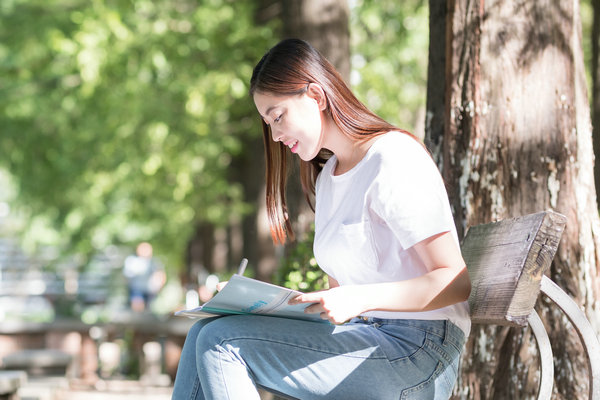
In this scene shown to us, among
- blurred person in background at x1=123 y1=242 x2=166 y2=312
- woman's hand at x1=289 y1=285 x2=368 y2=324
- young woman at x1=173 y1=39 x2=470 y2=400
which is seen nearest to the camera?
woman's hand at x1=289 y1=285 x2=368 y2=324

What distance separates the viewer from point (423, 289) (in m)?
2.26

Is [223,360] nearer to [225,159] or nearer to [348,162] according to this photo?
[348,162]

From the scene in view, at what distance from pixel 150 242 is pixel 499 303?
553 inches

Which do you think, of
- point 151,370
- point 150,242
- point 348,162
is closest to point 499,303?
point 348,162

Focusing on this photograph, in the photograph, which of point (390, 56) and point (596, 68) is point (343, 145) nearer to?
point (596, 68)

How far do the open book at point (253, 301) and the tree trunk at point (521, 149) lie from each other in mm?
1374

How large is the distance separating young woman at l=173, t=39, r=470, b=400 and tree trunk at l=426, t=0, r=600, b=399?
3.77 feet

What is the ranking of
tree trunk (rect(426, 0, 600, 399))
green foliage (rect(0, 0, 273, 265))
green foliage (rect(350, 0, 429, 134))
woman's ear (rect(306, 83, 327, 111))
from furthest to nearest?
green foliage (rect(350, 0, 429, 134))
green foliage (rect(0, 0, 273, 265))
tree trunk (rect(426, 0, 600, 399))
woman's ear (rect(306, 83, 327, 111))

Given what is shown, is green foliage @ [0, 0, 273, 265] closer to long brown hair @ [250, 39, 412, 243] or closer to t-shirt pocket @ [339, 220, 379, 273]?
long brown hair @ [250, 39, 412, 243]

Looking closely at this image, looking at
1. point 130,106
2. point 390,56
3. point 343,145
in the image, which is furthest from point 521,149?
point 390,56

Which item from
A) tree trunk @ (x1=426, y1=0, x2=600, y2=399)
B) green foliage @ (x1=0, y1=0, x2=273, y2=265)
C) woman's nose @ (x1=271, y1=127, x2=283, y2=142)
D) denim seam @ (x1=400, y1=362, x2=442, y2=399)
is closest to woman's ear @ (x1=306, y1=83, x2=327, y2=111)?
woman's nose @ (x1=271, y1=127, x2=283, y2=142)

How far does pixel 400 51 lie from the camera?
1323 cm

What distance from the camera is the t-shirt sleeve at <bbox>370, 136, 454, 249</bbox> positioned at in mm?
2295

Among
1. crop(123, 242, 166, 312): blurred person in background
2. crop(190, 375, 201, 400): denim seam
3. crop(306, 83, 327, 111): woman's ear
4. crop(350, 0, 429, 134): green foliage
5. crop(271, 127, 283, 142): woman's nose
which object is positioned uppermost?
crop(350, 0, 429, 134): green foliage
